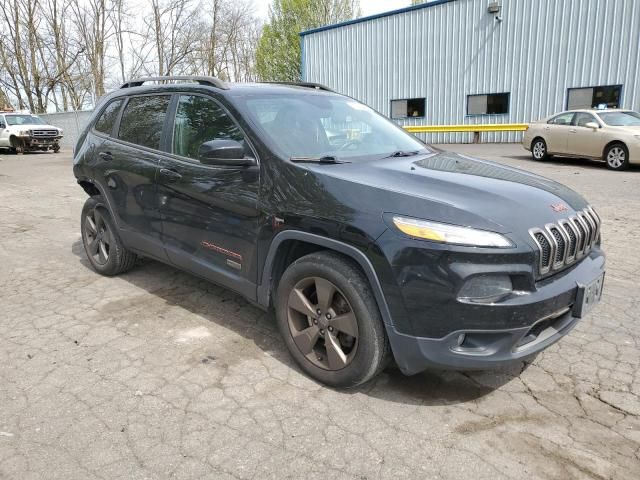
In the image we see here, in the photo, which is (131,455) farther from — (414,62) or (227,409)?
(414,62)

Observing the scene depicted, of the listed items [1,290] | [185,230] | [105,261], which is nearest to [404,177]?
[185,230]

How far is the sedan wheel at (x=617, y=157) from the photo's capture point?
11.5 meters

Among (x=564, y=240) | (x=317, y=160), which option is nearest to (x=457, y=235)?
(x=564, y=240)

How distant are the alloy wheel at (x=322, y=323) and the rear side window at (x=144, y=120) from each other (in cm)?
189

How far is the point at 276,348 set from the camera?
11.1 ft

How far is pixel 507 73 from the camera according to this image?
19734 mm

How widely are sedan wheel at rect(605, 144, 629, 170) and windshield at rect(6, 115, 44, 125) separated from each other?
24013mm

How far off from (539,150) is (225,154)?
1283 centimetres

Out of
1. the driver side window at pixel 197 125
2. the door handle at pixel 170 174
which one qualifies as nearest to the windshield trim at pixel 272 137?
the driver side window at pixel 197 125

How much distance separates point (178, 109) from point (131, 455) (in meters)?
2.52

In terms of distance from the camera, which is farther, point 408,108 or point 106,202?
point 408,108

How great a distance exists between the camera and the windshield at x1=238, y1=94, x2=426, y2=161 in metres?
3.23

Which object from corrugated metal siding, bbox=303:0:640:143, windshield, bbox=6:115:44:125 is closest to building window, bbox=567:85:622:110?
corrugated metal siding, bbox=303:0:640:143

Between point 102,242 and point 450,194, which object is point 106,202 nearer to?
point 102,242
